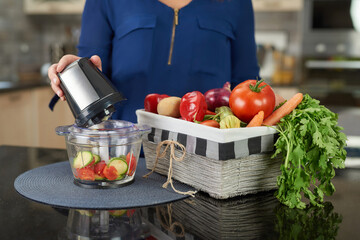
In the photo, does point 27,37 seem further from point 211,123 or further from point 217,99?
point 211,123

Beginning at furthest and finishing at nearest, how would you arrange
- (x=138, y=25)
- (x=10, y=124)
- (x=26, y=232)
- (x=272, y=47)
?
1. (x=272, y=47)
2. (x=10, y=124)
3. (x=138, y=25)
4. (x=26, y=232)

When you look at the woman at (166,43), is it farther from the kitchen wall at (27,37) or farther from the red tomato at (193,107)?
the kitchen wall at (27,37)

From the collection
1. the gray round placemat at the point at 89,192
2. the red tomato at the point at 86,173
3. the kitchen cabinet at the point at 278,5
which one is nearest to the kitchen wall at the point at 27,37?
the kitchen cabinet at the point at 278,5

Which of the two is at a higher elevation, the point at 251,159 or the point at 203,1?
the point at 203,1

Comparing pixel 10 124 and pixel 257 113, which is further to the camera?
pixel 10 124

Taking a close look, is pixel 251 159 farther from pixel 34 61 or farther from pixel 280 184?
pixel 34 61

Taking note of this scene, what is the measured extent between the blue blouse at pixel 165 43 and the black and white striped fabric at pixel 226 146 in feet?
1.92

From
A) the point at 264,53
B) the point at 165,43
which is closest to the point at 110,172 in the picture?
the point at 165,43

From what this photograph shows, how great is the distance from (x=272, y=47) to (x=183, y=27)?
2427 mm

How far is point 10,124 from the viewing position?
3061mm

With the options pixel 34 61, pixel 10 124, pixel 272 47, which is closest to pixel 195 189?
pixel 10 124

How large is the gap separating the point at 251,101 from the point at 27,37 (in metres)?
3.63

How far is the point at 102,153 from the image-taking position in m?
0.88

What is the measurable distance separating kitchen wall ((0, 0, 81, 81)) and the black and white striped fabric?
329 cm
